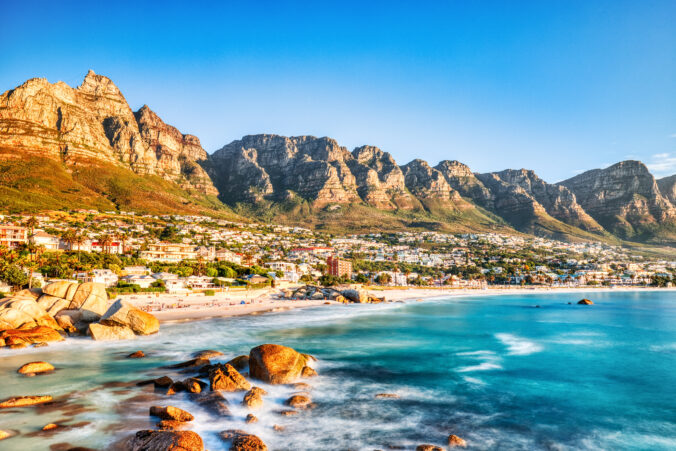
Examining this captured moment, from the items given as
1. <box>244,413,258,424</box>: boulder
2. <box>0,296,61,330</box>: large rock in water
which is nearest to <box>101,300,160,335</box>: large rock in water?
<box>0,296,61,330</box>: large rock in water

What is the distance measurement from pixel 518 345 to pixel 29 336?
36809 mm

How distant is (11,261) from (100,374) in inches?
1497

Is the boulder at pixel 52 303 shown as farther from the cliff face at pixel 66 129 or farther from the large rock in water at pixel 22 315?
the cliff face at pixel 66 129

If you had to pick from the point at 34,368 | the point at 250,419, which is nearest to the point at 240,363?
the point at 250,419

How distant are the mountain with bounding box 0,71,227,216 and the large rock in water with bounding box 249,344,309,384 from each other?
111 m

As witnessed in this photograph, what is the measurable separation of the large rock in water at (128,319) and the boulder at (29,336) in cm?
294

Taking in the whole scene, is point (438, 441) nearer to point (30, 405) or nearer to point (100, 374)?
point (30, 405)

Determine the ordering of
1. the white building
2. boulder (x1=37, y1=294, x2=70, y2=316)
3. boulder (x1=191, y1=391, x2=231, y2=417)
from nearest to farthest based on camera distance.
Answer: boulder (x1=191, y1=391, x2=231, y2=417) < boulder (x1=37, y1=294, x2=70, y2=316) < the white building

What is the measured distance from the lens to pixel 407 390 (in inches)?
704

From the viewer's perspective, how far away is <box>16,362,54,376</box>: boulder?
58.7ft

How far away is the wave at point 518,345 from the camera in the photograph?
29531mm

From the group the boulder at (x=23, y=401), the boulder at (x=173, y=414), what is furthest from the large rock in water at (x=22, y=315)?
the boulder at (x=173, y=414)

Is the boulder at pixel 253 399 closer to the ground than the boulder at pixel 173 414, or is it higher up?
closer to the ground

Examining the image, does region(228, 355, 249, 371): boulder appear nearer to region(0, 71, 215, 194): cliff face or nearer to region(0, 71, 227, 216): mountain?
region(0, 71, 227, 216): mountain
